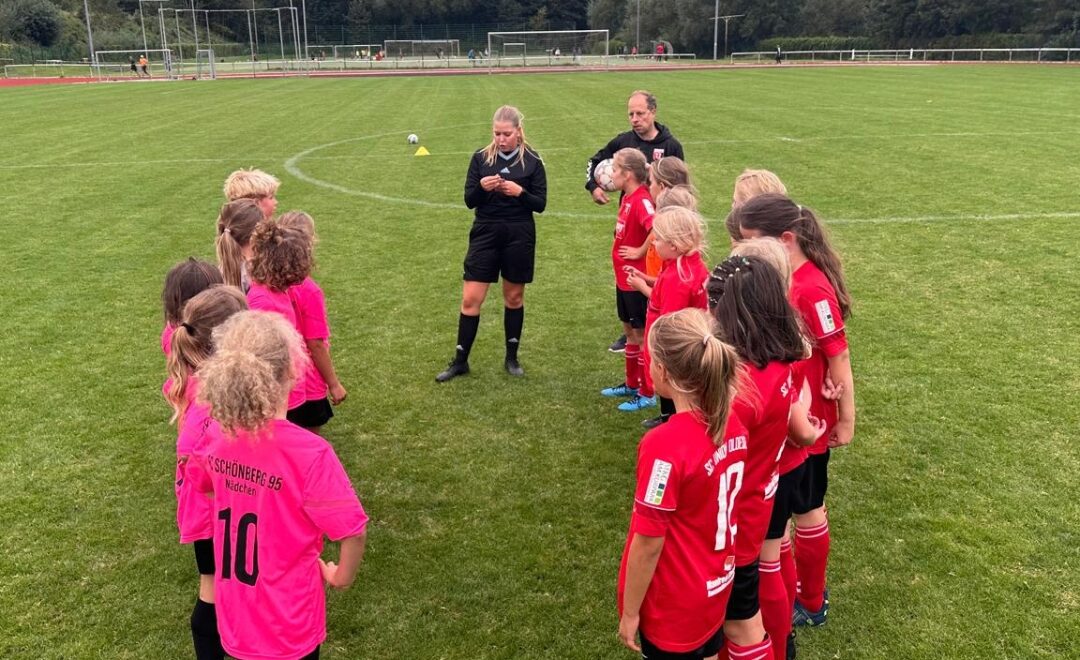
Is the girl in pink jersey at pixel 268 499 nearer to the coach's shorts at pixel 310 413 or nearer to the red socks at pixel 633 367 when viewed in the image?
the coach's shorts at pixel 310 413

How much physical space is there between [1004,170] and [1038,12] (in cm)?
6146

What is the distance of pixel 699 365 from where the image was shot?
7.79 feet

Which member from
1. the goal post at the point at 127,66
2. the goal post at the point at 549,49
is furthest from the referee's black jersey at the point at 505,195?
the goal post at the point at 549,49

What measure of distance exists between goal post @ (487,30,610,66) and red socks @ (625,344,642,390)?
56522 millimetres

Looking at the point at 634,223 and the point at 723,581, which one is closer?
the point at 723,581

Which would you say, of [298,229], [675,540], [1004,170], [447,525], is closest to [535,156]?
[298,229]

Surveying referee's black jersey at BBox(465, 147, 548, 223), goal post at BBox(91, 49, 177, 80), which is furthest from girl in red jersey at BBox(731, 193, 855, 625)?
goal post at BBox(91, 49, 177, 80)

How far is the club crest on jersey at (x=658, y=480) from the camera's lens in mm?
2377

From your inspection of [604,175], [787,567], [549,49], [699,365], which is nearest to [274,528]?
[699,365]

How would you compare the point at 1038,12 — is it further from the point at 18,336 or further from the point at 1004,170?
the point at 18,336

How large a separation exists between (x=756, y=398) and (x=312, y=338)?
103 inches

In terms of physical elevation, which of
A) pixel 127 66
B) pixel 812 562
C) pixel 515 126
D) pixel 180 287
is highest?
pixel 127 66

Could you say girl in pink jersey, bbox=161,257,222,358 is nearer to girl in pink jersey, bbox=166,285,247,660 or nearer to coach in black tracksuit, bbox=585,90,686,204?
girl in pink jersey, bbox=166,285,247,660

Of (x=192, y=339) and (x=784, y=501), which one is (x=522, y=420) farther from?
(x=192, y=339)
